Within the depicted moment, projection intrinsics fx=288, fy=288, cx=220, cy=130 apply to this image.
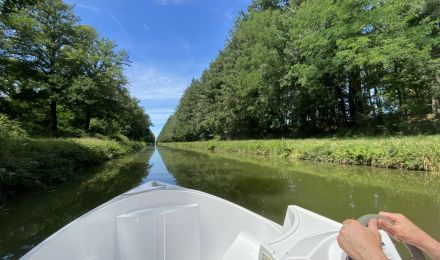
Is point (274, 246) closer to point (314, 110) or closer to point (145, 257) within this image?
point (145, 257)

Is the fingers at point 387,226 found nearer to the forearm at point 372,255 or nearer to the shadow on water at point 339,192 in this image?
the forearm at point 372,255

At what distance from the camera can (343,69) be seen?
1880 cm

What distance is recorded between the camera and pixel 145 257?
3172 millimetres

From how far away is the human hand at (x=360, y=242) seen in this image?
3.77ft

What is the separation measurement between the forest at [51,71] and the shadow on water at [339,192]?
1480cm

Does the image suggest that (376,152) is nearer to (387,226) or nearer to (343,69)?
(343,69)

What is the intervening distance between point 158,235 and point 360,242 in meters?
2.53

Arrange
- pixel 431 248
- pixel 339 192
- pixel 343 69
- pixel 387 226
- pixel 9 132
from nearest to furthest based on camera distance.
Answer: pixel 431 248
pixel 387 226
pixel 339 192
pixel 9 132
pixel 343 69

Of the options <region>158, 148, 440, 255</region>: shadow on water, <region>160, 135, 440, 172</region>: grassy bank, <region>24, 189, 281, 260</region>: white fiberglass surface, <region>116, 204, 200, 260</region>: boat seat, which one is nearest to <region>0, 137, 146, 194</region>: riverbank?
<region>158, 148, 440, 255</region>: shadow on water

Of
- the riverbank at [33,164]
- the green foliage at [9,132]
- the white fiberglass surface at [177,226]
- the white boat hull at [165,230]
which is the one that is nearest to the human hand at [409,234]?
the white boat hull at [165,230]

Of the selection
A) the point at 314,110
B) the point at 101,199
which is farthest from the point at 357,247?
the point at 314,110

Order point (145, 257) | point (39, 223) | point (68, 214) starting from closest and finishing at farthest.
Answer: point (145, 257) < point (39, 223) < point (68, 214)

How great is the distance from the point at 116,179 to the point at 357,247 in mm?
10725

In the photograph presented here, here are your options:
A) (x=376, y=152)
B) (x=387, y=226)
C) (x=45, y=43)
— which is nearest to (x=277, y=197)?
(x=376, y=152)
